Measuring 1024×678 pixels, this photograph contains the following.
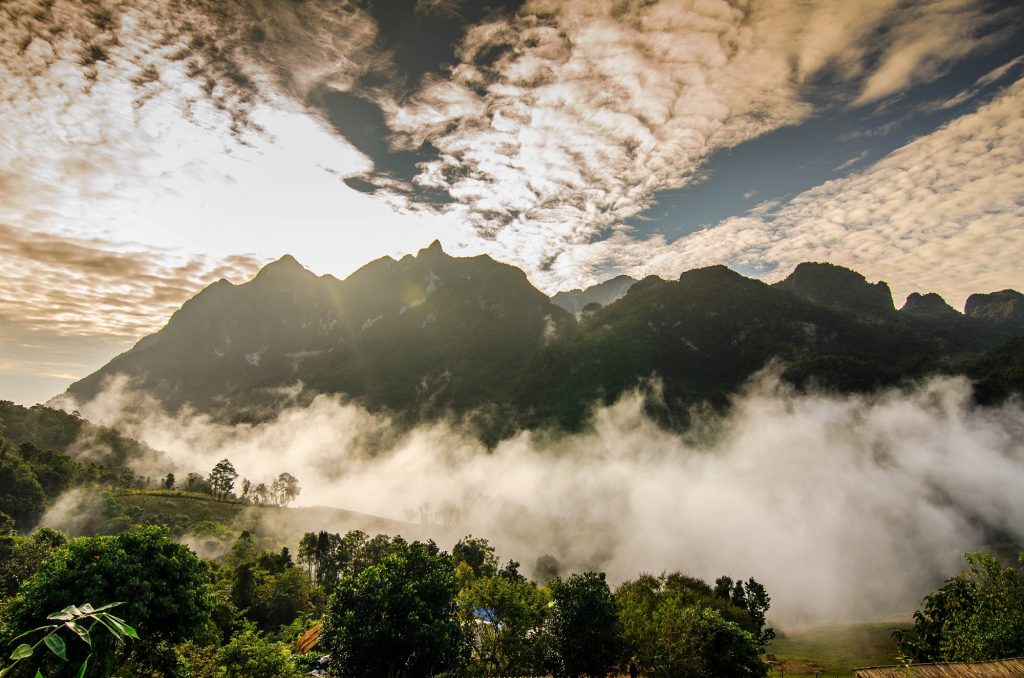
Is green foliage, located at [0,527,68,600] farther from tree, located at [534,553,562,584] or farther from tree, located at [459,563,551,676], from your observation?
tree, located at [534,553,562,584]

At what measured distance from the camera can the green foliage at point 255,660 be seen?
103 ft

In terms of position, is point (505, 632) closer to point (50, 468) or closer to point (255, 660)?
point (255, 660)

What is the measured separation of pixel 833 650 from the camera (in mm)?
148125

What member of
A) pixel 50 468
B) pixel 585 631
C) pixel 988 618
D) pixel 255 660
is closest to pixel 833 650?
pixel 988 618

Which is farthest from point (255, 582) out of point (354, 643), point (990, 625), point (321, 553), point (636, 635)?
point (990, 625)

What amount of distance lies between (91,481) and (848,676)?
233 m

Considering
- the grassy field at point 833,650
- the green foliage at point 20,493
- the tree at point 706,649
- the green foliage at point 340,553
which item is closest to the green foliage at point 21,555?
the green foliage at point 20,493

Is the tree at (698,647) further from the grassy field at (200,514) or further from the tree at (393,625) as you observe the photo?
the grassy field at (200,514)

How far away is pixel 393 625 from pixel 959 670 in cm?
3750

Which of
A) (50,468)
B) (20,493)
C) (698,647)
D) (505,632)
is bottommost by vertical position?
(698,647)

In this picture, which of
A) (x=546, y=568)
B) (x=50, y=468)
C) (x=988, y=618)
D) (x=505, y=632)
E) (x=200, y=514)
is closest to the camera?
(x=988, y=618)

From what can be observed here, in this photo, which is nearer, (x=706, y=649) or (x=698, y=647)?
(x=698, y=647)

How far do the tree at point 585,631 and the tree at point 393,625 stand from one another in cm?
1037

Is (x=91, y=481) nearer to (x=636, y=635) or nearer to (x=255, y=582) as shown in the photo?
(x=255, y=582)
